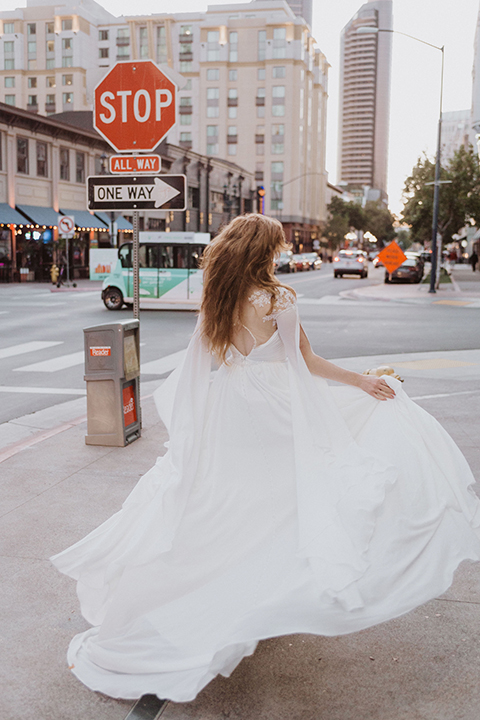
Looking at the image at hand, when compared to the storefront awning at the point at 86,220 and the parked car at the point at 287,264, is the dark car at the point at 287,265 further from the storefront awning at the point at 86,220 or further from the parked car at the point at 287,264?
the storefront awning at the point at 86,220

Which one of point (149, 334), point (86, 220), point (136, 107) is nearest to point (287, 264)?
point (86, 220)

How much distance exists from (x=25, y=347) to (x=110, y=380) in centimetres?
723

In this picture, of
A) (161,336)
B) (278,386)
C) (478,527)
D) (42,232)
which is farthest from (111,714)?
(42,232)

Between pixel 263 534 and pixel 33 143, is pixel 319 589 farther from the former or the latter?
pixel 33 143

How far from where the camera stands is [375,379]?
10.6 feet

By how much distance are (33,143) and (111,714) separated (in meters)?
39.5

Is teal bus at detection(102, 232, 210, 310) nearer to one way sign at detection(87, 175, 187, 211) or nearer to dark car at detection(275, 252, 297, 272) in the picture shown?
one way sign at detection(87, 175, 187, 211)

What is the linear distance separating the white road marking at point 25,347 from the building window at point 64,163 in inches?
1166

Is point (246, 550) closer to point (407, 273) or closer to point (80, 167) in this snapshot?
point (407, 273)

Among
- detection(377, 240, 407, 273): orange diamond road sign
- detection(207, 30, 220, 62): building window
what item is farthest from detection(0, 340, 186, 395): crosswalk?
detection(207, 30, 220, 62): building window

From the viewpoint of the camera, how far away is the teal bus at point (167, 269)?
22.4 meters

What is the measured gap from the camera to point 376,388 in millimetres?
3215

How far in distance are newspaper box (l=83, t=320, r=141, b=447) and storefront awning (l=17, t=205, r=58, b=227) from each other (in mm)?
32199

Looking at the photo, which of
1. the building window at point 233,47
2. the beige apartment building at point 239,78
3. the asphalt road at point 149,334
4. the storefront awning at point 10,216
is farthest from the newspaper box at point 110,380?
the building window at point 233,47
